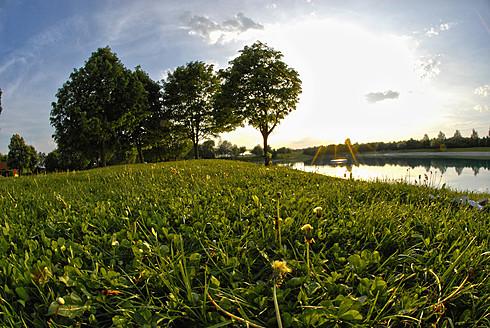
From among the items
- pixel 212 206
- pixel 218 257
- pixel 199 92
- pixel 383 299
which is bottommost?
pixel 383 299

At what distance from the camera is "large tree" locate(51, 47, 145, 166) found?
18328mm

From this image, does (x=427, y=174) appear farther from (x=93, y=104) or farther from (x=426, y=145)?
(x=426, y=145)

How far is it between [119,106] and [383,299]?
2512 centimetres

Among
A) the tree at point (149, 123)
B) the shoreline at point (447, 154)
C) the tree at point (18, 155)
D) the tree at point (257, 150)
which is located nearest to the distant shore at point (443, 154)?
the shoreline at point (447, 154)

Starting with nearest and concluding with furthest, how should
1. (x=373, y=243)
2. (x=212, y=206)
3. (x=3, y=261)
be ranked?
(x=3, y=261) < (x=373, y=243) < (x=212, y=206)

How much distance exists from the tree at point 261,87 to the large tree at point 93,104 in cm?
1033

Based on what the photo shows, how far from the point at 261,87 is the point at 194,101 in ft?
34.9

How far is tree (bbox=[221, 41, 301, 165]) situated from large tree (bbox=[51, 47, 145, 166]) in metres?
10.3

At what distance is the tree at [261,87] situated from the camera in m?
20.3

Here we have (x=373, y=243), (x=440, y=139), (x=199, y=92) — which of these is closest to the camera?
(x=373, y=243)

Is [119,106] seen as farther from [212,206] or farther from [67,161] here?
[67,161]

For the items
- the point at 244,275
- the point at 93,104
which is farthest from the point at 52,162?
the point at 244,275

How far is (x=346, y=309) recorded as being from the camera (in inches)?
37.7

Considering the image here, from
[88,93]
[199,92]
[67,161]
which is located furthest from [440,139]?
[67,161]
